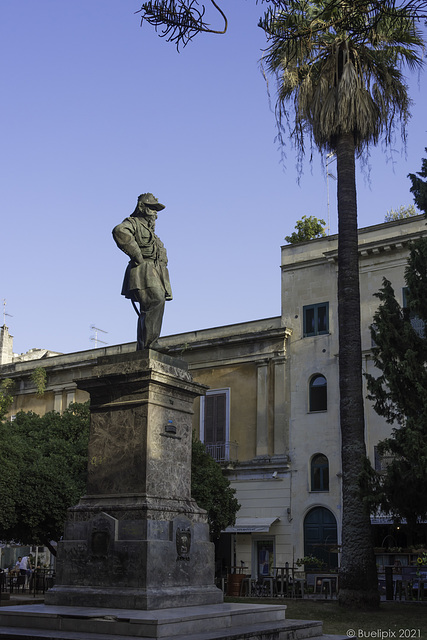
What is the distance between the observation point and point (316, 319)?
30734mm

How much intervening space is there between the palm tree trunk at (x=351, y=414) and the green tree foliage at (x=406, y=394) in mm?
508

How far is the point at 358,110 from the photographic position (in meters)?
21.1

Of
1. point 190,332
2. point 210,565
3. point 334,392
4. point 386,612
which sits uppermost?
point 190,332

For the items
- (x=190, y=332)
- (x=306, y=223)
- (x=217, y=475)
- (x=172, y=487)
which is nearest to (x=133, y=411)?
(x=172, y=487)

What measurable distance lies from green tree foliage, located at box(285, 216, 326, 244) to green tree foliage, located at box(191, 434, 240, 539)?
13.9 metres

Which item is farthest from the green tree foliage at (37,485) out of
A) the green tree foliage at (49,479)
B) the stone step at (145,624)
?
the stone step at (145,624)

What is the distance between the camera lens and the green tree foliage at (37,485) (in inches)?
863

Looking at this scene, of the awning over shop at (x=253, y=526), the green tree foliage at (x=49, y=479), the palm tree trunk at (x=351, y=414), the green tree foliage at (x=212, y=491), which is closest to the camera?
the palm tree trunk at (x=351, y=414)

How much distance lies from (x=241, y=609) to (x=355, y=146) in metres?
15.4

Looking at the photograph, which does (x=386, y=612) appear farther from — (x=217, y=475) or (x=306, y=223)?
(x=306, y=223)

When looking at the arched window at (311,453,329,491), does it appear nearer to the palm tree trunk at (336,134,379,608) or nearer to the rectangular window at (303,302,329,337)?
the rectangular window at (303,302,329,337)

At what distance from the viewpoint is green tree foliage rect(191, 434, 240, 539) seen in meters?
26.3

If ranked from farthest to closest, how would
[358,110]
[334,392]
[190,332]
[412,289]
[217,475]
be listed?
[190,332] < [334,392] < [217,475] < [358,110] < [412,289]

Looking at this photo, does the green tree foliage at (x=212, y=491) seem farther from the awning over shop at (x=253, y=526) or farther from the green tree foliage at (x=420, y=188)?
the green tree foliage at (x=420, y=188)
